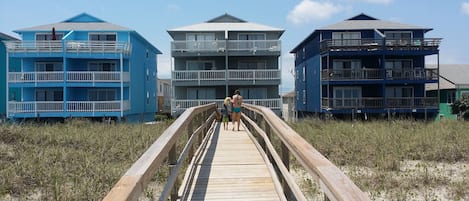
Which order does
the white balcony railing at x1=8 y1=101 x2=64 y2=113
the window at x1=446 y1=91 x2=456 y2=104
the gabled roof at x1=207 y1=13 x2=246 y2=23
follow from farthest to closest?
the window at x1=446 y1=91 x2=456 y2=104
the gabled roof at x1=207 y1=13 x2=246 y2=23
the white balcony railing at x1=8 y1=101 x2=64 y2=113

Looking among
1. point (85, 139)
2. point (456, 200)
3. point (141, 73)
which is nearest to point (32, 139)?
point (85, 139)

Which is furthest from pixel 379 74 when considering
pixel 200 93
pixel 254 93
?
pixel 200 93

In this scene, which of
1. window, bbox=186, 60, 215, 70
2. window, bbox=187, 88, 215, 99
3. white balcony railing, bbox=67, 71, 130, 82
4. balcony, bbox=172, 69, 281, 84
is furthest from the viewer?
window, bbox=186, 60, 215, 70

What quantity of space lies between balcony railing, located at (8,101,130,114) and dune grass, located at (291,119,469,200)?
21959 millimetres

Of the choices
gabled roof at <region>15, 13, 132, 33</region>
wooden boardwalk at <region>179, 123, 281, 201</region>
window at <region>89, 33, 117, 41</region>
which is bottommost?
wooden boardwalk at <region>179, 123, 281, 201</region>

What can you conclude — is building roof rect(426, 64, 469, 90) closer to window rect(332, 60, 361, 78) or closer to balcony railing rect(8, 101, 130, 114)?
window rect(332, 60, 361, 78)

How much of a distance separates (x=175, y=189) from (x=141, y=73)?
41.2 metres

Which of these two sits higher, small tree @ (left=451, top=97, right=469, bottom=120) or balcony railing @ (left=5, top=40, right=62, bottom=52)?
balcony railing @ (left=5, top=40, right=62, bottom=52)

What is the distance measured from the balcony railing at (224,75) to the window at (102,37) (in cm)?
647

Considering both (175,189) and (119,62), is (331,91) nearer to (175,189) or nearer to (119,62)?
(119,62)

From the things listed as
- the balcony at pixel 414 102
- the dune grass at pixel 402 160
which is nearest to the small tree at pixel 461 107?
the balcony at pixel 414 102

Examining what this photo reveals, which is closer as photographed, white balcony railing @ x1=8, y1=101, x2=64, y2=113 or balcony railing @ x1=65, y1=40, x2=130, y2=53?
white balcony railing @ x1=8, y1=101, x2=64, y2=113

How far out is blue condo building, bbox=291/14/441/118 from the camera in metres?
39.8

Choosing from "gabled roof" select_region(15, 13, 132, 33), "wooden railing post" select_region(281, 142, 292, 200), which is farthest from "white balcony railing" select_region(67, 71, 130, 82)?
"wooden railing post" select_region(281, 142, 292, 200)
